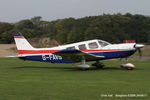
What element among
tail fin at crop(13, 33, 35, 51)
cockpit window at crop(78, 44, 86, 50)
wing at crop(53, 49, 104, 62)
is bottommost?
wing at crop(53, 49, 104, 62)

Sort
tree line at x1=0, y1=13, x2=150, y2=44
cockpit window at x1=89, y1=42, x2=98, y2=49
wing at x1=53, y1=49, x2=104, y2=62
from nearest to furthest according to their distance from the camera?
wing at x1=53, y1=49, x2=104, y2=62, cockpit window at x1=89, y1=42, x2=98, y2=49, tree line at x1=0, y1=13, x2=150, y2=44

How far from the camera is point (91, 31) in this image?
5400cm

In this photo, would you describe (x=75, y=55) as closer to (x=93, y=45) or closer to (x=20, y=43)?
(x=93, y=45)

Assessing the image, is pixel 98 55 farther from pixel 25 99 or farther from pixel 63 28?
pixel 63 28

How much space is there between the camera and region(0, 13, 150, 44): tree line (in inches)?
2150

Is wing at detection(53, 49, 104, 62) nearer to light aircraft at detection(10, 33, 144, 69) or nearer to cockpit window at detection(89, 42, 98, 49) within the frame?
light aircraft at detection(10, 33, 144, 69)

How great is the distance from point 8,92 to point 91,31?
155ft

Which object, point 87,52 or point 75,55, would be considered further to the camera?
point 87,52

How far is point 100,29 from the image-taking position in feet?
180

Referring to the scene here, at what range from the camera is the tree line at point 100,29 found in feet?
179

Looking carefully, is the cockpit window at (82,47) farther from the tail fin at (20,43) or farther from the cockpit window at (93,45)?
the tail fin at (20,43)

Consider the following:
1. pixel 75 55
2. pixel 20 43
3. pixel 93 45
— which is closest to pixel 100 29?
pixel 20 43

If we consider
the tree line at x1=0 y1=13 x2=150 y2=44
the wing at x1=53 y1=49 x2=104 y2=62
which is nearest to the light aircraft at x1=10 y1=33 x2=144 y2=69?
the wing at x1=53 y1=49 x2=104 y2=62

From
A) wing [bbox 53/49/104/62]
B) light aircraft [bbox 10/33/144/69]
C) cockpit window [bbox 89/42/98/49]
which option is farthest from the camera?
cockpit window [bbox 89/42/98/49]
